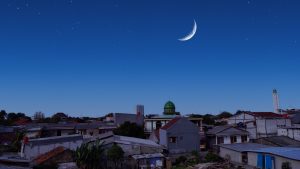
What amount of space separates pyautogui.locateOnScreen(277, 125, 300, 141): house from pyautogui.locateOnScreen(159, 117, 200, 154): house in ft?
47.4

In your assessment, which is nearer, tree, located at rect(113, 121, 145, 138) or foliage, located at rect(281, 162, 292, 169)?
foliage, located at rect(281, 162, 292, 169)

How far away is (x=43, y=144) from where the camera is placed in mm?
34375

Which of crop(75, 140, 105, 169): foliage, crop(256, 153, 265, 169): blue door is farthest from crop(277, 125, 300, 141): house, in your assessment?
crop(75, 140, 105, 169): foliage

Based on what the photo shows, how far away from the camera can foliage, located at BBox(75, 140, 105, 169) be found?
2892 centimetres

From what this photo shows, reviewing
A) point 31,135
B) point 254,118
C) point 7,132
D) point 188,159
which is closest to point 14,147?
point 31,135

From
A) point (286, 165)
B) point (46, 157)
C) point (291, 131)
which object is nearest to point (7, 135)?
point (46, 157)

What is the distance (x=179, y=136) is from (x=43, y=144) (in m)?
17.6

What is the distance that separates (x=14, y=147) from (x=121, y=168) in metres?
19.1

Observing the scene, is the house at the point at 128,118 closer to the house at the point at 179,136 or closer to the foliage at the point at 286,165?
the house at the point at 179,136

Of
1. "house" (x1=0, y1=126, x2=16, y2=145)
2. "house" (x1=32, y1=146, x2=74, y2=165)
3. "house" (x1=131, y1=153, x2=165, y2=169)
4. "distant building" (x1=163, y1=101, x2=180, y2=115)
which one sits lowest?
"house" (x1=131, y1=153, x2=165, y2=169)

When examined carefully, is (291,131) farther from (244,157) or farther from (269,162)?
(269,162)

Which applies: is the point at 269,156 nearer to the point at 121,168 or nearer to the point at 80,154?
the point at 121,168

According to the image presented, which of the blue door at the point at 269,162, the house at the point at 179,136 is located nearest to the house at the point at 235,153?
the blue door at the point at 269,162

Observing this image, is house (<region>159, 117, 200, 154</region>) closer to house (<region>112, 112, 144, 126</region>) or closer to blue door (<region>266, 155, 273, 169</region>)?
blue door (<region>266, 155, 273, 169</region>)
